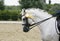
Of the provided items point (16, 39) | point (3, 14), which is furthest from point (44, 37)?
point (3, 14)

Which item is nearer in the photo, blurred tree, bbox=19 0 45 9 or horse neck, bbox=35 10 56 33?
horse neck, bbox=35 10 56 33

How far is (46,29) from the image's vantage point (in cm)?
758

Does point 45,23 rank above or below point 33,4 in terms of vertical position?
above

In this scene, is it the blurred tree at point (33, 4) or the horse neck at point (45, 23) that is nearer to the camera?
the horse neck at point (45, 23)

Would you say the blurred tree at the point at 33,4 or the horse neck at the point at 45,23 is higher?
the horse neck at the point at 45,23

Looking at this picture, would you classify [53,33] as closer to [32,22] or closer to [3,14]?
[32,22]

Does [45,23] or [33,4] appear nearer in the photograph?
[45,23]

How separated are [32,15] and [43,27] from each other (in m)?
0.47

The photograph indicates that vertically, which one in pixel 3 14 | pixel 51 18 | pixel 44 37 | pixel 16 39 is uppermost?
pixel 51 18

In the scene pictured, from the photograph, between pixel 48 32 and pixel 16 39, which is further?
pixel 16 39

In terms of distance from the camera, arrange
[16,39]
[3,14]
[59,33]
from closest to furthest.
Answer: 1. [59,33]
2. [16,39]
3. [3,14]

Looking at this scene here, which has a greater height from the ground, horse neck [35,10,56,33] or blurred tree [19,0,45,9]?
horse neck [35,10,56,33]

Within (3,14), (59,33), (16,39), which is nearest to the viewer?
(59,33)

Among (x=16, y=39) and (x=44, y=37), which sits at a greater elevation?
(x=44, y=37)
